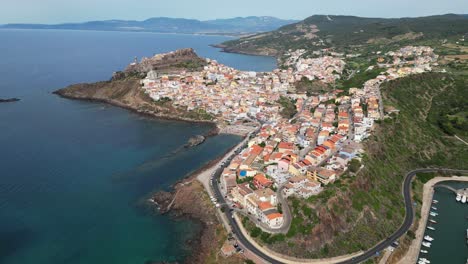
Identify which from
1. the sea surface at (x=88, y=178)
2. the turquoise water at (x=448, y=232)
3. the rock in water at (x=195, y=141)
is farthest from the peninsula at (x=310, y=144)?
the rock in water at (x=195, y=141)

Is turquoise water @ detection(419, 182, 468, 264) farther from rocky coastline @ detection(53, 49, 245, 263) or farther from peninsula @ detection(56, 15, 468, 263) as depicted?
rocky coastline @ detection(53, 49, 245, 263)

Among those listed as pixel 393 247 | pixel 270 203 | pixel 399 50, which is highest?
pixel 399 50

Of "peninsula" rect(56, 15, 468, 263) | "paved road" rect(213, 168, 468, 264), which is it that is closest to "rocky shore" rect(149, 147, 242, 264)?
"peninsula" rect(56, 15, 468, 263)

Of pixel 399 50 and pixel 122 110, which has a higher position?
pixel 399 50

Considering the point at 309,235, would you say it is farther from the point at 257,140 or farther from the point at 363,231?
the point at 257,140

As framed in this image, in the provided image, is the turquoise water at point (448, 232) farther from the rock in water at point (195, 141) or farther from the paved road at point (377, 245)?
the rock in water at point (195, 141)

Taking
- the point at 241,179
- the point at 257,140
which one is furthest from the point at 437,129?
the point at 241,179
